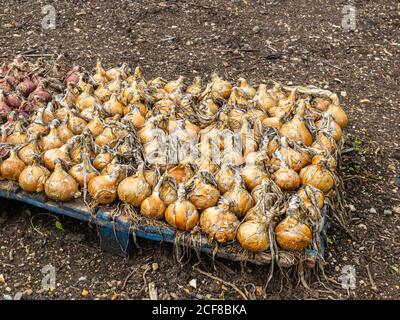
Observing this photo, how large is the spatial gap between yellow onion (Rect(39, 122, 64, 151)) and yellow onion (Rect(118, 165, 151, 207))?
25.6 inches

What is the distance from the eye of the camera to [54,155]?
10.9ft

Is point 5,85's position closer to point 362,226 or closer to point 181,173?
point 181,173

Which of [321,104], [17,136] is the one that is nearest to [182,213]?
[17,136]

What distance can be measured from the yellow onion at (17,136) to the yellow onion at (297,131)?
174 centimetres

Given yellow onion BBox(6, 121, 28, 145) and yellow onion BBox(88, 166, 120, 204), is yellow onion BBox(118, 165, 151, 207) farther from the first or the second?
yellow onion BBox(6, 121, 28, 145)

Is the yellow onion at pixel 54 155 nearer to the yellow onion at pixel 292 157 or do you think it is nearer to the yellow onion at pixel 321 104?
the yellow onion at pixel 292 157

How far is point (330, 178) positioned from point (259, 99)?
0.94 m

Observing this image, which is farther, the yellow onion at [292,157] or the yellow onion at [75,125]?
the yellow onion at [75,125]

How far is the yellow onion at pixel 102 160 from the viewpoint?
3297 mm

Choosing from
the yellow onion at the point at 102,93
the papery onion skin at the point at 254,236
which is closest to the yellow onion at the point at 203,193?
the papery onion skin at the point at 254,236

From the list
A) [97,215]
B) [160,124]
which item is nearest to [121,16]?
[160,124]

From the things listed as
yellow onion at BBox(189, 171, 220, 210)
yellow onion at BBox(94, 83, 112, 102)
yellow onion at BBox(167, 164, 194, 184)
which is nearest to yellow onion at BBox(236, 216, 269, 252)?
yellow onion at BBox(189, 171, 220, 210)

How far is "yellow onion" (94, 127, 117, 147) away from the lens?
11.4 feet

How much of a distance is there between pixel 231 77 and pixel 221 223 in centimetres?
294
